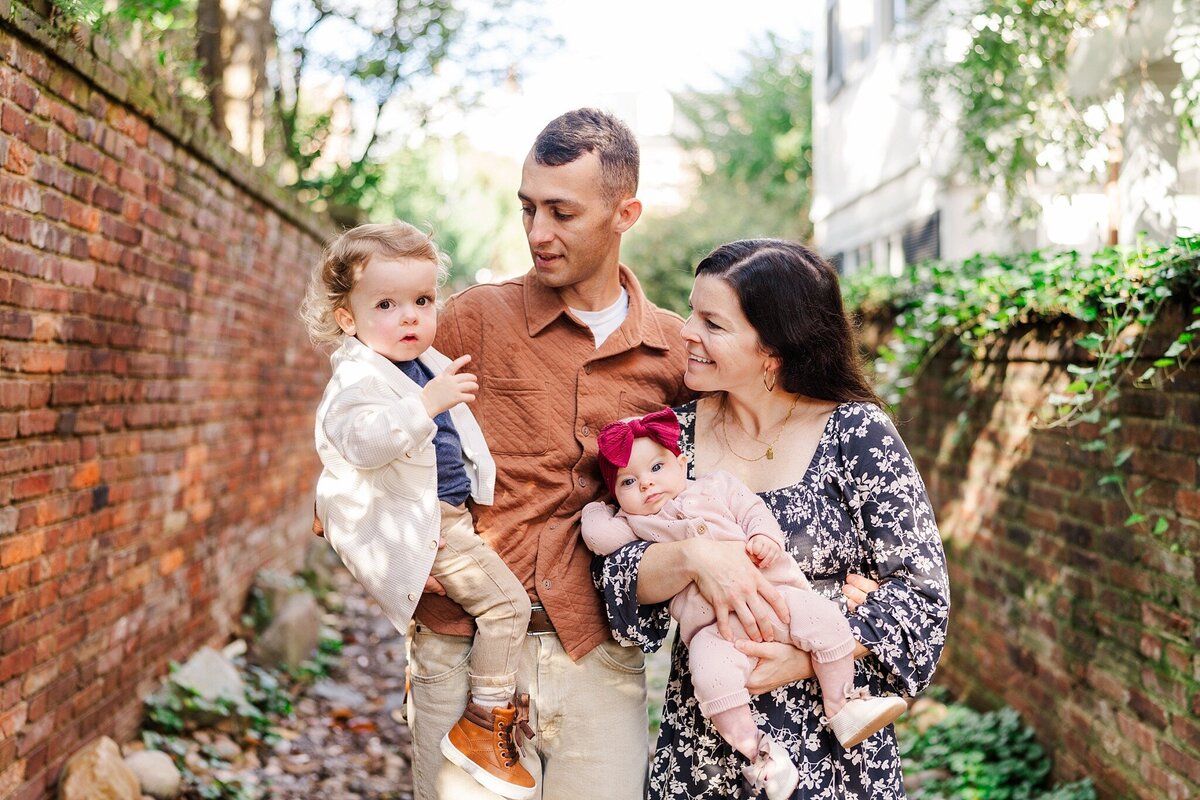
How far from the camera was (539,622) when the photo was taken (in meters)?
2.99

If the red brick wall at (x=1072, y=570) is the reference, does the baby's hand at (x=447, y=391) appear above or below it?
above

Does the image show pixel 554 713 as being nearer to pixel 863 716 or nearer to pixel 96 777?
pixel 863 716

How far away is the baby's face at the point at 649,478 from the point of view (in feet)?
9.20

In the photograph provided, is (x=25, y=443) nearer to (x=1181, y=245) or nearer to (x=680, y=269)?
(x=1181, y=245)

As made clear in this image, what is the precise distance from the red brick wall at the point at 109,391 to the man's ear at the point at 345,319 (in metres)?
1.29

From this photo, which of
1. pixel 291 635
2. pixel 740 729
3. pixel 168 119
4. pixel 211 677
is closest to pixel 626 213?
pixel 740 729

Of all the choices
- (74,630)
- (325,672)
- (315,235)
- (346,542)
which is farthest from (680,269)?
(346,542)

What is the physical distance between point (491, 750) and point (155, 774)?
99.5 inches

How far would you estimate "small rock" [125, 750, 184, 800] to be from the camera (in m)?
4.64

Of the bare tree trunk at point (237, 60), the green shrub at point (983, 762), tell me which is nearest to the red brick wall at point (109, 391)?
the bare tree trunk at point (237, 60)

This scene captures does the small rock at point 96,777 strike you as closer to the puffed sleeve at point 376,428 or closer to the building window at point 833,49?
the puffed sleeve at point 376,428

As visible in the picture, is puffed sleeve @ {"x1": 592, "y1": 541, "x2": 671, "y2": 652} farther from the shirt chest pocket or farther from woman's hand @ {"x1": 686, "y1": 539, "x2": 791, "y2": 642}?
the shirt chest pocket

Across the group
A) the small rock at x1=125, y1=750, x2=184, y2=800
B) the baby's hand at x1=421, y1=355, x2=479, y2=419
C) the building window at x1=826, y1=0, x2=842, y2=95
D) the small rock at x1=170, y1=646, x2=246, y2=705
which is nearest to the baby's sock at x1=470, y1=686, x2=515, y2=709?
the baby's hand at x1=421, y1=355, x2=479, y2=419

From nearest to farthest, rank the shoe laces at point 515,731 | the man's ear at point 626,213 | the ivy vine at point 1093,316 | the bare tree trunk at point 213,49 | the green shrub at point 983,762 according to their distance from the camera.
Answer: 1. the shoe laces at point 515,731
2. the man's ear at point 626,213
3. the ivy vine at point 1093,316
4. the green shrub at point 983,762
5. the bare tree trunk at point 213,49
